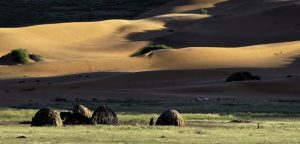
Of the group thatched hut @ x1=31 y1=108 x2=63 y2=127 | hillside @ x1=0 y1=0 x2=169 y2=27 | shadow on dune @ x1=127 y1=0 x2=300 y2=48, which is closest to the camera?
thatched hut @ x1=31 y1=108 x2=63 y2=127

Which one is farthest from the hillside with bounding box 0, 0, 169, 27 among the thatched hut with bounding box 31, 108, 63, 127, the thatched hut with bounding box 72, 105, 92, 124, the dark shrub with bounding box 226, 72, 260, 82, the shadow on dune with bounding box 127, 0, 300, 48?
the thatched hut with bounding box 31, 108, 63, 127

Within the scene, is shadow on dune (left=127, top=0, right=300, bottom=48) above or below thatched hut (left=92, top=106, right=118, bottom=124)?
above

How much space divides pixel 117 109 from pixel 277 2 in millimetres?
83155

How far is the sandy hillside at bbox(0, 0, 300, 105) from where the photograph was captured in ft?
217

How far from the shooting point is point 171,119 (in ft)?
118

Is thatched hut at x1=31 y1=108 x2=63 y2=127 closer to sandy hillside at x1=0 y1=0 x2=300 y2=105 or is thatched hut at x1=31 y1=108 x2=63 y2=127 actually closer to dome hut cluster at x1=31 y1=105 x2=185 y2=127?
dome hut cluster at x1=31 y1=105 x2=185 y2=127

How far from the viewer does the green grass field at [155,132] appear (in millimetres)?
28625

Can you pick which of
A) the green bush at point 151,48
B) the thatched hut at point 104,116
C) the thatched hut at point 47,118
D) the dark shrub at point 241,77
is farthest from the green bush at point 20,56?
the thatched hut at point 47,118

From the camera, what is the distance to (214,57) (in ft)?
283

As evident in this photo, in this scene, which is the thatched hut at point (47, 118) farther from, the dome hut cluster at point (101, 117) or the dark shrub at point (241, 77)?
the dark shrub at point (241, 77)

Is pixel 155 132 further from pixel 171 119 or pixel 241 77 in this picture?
pixel 241 77

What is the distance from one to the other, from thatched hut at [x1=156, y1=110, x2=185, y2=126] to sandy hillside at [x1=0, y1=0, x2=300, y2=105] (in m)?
20.1

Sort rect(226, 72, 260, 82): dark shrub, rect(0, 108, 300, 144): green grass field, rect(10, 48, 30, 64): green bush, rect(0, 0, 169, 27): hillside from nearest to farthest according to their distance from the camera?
rect(0, 108, 300, 144): green grass field < rect(226, 72, 260, 82): dark shrub < rect(10, 48, 30, 64): green bush < rect(0, 0, 169, 27): hillside

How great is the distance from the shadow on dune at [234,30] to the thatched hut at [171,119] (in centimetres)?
6578
